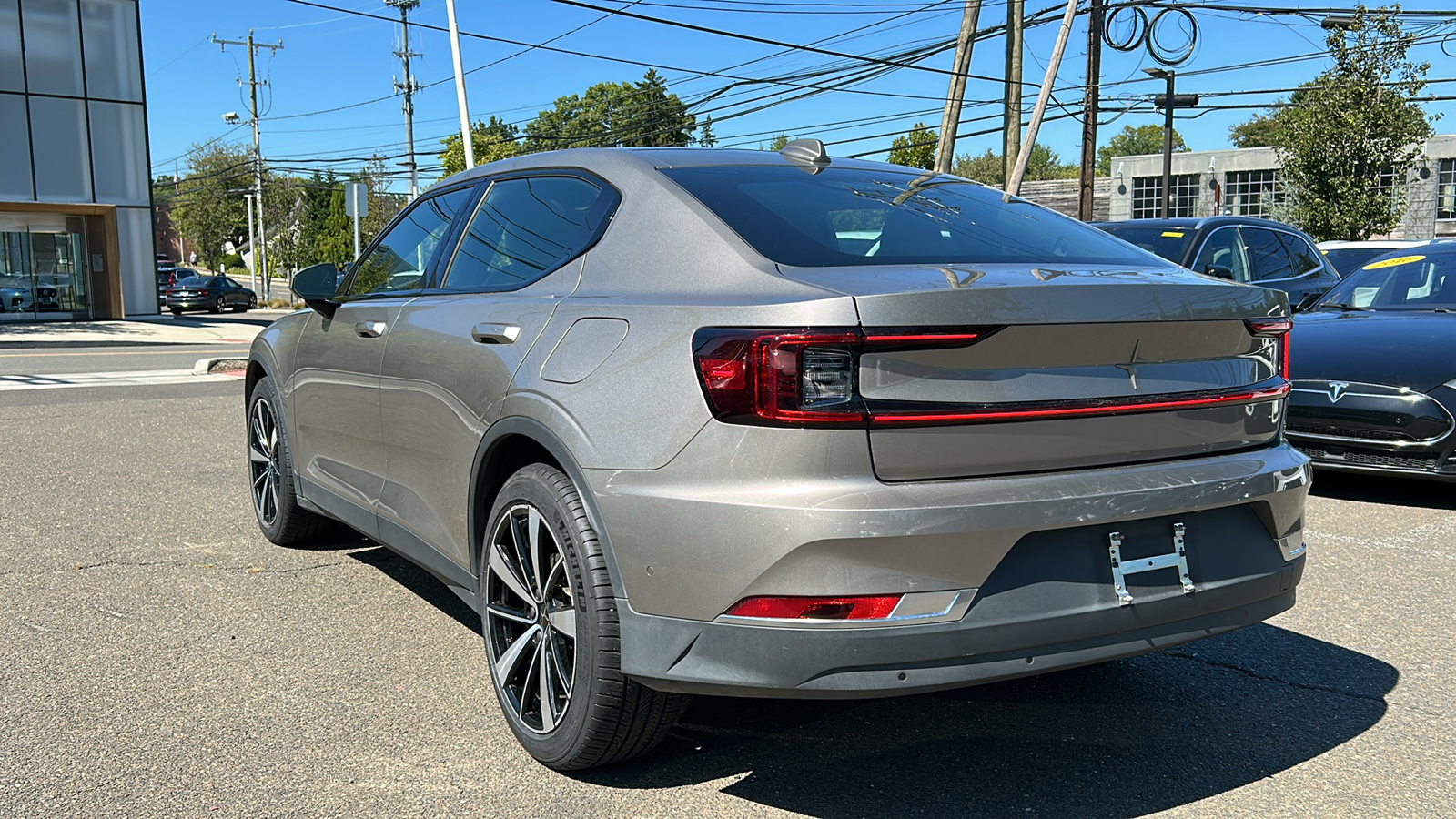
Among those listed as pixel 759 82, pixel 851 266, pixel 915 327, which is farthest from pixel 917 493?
pixel 759 82

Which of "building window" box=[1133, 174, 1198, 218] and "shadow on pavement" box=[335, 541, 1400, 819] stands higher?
"building window" box=[1133, 174, 1198, 218]

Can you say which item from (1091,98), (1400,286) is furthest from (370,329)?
(1091,98)

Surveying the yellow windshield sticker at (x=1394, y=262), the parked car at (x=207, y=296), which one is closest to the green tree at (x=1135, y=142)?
the parked car at (x=207, y=296)

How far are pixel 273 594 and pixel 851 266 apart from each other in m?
3.05

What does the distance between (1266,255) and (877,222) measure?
316 inches

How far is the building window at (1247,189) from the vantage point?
47.8 metres

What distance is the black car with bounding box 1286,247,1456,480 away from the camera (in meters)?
6.41

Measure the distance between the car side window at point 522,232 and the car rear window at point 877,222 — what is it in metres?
0.32

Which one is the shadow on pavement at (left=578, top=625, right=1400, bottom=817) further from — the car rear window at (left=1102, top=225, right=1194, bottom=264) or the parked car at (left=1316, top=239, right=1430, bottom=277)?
the parked car at (left=1316, top=239, right=1430, bottom=277)

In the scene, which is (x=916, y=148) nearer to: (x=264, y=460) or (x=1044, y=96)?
(x=1044, y=96)

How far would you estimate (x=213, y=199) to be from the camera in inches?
2913

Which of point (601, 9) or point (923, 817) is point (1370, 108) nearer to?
point (601, 9)

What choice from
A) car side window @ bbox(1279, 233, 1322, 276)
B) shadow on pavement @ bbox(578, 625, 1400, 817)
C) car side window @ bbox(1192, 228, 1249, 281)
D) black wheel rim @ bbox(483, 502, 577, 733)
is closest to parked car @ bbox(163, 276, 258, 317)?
car side window @ bbox(1279, 233, 1322, 276)

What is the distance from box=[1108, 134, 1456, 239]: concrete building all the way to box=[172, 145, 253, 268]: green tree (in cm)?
4930
